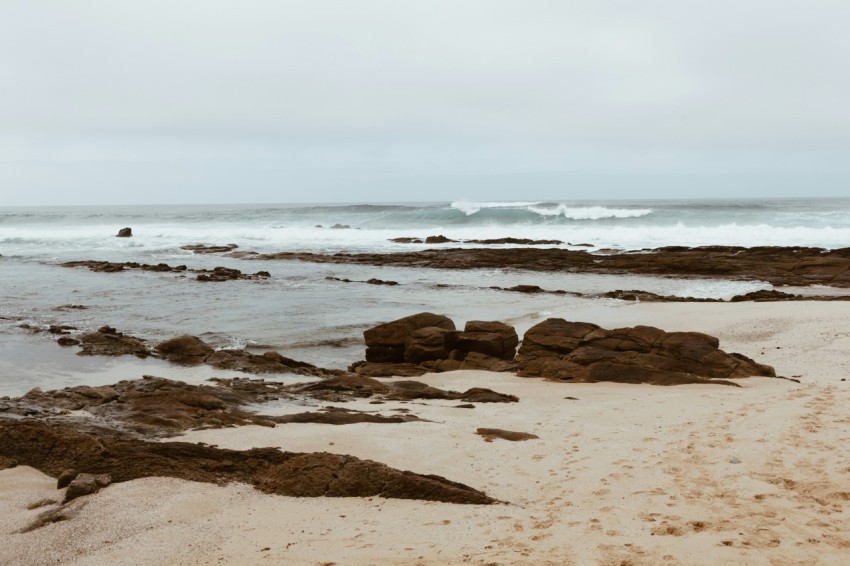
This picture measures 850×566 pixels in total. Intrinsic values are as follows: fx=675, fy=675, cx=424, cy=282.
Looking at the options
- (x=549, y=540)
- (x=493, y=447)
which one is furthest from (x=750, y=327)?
(x=549, y=540)

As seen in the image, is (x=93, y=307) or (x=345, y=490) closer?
(x=345, y=490)

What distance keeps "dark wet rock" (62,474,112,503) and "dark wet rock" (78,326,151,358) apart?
22.7 ft

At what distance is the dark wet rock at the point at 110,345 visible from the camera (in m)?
11.7

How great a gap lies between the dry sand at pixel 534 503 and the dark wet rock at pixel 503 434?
131mm

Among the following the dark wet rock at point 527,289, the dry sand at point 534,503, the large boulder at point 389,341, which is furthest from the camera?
the dark wet rock at point 527,289

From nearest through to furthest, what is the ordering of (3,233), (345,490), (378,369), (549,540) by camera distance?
(549,540) < (345,490) < (378,369) < (3,233)

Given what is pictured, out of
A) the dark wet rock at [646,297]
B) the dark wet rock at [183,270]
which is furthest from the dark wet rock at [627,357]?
the dark wet rock at [183,270]

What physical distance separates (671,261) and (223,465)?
24601 millimetres

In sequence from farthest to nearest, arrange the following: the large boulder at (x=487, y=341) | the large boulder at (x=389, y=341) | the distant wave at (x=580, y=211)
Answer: the distant wave at (x=580, y=211) → the large boulder at (x=389, y=341) → the large boulder at (x=487, y=341)

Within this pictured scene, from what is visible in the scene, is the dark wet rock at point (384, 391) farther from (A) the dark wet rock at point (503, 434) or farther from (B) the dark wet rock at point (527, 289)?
(B) the dark wet rock at point (527, 289)

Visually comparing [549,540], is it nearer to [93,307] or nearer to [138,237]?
[93,307]

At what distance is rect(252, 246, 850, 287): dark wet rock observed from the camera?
2372 cm

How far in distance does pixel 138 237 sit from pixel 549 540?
53.8 m

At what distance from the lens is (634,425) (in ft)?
23.1
